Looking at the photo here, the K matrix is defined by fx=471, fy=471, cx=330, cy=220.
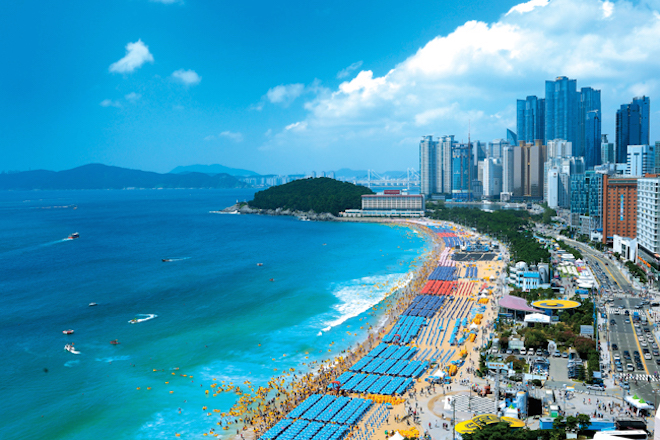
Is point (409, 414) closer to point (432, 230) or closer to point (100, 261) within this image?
point (100, 261)

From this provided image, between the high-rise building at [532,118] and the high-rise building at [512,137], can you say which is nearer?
the high-rise building at [532,118]

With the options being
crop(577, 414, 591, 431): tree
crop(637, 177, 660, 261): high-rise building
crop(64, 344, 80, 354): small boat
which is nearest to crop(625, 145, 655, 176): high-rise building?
crop(637, 177, 660, 261): high-rise building

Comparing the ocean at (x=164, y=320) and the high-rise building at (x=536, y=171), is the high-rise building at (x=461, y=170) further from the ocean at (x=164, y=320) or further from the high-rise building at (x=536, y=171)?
the ocean at (x=164, y=320)

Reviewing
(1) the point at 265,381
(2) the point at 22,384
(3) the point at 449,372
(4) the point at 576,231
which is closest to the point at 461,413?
(3) the point at 449,372

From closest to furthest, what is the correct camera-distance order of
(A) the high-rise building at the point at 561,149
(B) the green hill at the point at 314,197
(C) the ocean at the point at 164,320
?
(C) the ocean at the point at 164,320 < (B) the green hill at the point at 314,197 < (A) the high-rise building at the point at 561,149

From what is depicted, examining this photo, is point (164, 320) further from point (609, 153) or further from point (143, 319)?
point (609, 153)

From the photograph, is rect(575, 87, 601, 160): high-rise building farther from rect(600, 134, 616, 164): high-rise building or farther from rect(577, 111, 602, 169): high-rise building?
rect(600, 134, 616, 164): high-rise building

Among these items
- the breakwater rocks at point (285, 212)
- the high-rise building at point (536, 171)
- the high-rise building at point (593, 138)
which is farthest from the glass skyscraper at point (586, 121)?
the breakwater rocks at point (285, 212)
